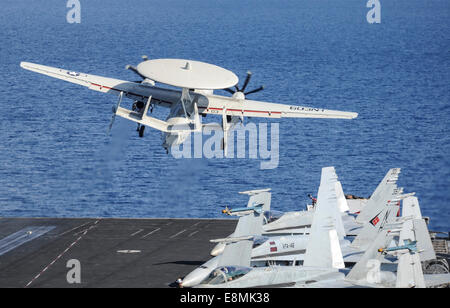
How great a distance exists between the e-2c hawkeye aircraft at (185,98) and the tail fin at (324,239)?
86.6ft

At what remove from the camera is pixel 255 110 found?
370ft

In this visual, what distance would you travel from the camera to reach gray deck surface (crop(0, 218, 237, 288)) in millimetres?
91688

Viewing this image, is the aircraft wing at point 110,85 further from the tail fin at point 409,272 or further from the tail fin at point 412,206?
the tail fin at point 409,272

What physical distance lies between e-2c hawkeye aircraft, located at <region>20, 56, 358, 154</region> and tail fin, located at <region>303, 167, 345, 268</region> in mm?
26397

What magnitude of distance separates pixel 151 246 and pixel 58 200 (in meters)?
75.2

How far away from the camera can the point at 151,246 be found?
108125 mm

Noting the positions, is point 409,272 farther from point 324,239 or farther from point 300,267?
point 324,239

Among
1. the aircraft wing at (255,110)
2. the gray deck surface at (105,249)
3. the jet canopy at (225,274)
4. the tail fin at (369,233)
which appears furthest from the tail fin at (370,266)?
the aircraft wing at (255,110)

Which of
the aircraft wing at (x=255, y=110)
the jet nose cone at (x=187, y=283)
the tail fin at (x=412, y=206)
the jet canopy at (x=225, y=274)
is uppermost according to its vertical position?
the aircraft wing at (x=255, y=110)

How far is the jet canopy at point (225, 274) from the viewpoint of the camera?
68.3 metres

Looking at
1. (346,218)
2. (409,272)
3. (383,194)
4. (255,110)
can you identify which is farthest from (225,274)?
(255,110)

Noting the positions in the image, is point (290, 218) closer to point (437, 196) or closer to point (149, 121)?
point (149, 121)

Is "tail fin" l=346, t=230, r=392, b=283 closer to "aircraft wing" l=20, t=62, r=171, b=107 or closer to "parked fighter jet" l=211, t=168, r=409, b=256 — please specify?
"parked fighter jet" l=211, t=168, r=409, b=256

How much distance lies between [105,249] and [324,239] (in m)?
40.3
